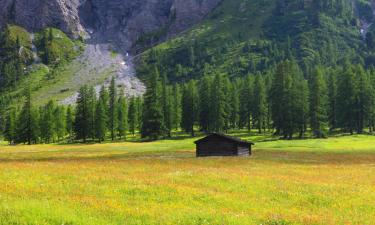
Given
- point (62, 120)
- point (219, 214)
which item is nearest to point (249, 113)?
point (62, 120)

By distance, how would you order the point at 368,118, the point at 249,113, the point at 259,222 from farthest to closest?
the point at 249,113, the point at 368,118, the point at 259,222

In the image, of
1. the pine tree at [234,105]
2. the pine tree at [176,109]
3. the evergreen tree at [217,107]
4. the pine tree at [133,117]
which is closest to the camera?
the evergreen tree at [217,107]

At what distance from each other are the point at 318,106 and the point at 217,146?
49.8 meters

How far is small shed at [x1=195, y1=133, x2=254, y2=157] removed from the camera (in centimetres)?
6281

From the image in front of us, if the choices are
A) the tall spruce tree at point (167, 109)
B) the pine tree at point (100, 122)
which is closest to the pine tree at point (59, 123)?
the pine tree at point (100, 122)

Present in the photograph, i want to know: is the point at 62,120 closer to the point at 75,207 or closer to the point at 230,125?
the point at 230,125

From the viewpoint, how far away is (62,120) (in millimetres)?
142000

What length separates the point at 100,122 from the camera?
123m

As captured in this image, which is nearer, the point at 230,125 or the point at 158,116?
the point at 158,116

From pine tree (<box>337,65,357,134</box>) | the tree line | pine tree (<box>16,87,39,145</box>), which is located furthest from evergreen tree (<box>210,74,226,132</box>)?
pine tree (<box>16,87,39,145</box>)

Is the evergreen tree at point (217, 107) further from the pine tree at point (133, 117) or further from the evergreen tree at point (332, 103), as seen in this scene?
the pine tree at point (133, 117)

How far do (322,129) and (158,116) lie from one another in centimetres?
4084

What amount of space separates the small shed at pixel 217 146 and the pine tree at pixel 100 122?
210 feet

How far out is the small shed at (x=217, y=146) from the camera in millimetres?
62812
